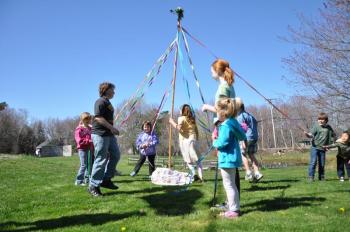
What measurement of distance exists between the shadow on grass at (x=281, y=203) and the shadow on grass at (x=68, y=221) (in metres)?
1.67

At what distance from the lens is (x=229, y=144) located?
204 inches

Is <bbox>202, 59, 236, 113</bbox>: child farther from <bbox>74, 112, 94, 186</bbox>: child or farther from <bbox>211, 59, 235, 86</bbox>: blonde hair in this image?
<bbox>74, 112, 94, 186</bbox>: child

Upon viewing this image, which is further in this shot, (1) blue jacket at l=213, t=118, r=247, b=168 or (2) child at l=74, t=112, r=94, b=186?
(2) child at l=74, t=112, r=94, b=186

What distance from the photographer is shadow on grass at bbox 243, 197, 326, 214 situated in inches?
222

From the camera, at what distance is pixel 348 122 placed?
454 inches

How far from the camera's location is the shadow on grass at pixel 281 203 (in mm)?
5648

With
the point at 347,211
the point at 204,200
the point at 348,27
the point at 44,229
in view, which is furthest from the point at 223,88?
the point at 348,27

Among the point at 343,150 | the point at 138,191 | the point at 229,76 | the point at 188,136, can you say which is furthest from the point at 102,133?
the point at 343,150

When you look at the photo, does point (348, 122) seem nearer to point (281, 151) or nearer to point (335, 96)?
point (335, 96)

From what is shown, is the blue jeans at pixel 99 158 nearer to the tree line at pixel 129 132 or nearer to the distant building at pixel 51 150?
the tree line at pixel 129 132

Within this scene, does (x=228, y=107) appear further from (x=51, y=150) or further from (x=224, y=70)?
(x=51, y=150)

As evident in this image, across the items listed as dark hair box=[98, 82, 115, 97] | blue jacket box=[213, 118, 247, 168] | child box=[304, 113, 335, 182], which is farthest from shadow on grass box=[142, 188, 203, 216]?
child box=[304, 113, 335, 182]

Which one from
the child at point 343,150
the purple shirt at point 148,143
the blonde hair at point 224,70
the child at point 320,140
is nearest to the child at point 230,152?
the blonde hair at point 224,70

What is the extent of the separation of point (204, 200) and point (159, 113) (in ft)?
12.1
